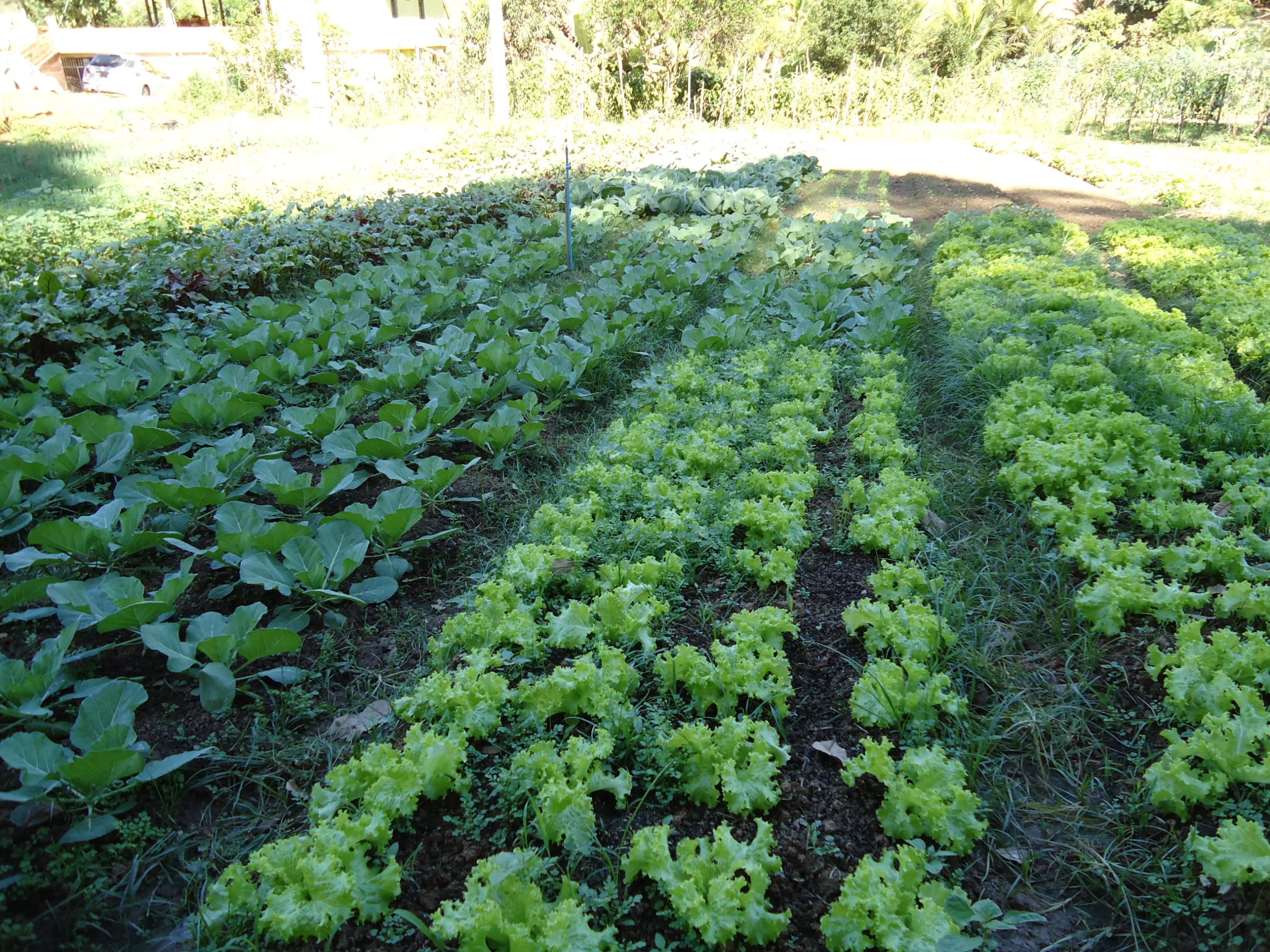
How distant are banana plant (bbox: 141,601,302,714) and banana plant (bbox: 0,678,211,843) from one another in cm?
20

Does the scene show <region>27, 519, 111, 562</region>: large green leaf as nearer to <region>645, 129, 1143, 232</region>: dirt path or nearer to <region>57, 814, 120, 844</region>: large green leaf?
<region>57, 814, 120, 844</region>: large green leaf

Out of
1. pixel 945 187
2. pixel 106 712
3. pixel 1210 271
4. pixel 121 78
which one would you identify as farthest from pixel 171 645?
pixel 121 78

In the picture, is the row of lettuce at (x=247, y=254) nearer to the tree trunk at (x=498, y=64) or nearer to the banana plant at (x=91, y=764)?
the banana plant at (x=91, y=764)

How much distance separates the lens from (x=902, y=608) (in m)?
2.76

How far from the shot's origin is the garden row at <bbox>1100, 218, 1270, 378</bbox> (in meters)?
5.14

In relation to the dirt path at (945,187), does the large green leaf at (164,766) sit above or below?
below

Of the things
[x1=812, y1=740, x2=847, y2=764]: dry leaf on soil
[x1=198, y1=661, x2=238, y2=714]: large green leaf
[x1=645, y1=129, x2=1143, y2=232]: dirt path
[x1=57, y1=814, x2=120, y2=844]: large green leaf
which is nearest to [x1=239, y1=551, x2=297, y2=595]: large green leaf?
[x1=198, y1=661, x2=238, y2=714]: large green leaf

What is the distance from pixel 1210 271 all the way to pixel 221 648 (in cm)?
730

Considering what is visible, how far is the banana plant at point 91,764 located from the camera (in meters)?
2.02

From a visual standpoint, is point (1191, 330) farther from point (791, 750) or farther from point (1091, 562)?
point (791, 750)

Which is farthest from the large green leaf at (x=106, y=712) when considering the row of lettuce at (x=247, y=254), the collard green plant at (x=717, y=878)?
the row of lettuce at (x=247, y=254)

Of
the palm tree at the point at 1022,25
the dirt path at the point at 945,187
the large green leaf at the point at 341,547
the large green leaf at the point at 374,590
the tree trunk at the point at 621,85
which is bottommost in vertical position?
the large green leaf at the point at 374,590

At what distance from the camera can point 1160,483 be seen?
135 inches

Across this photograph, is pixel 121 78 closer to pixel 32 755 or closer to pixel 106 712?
pixel 106 712
